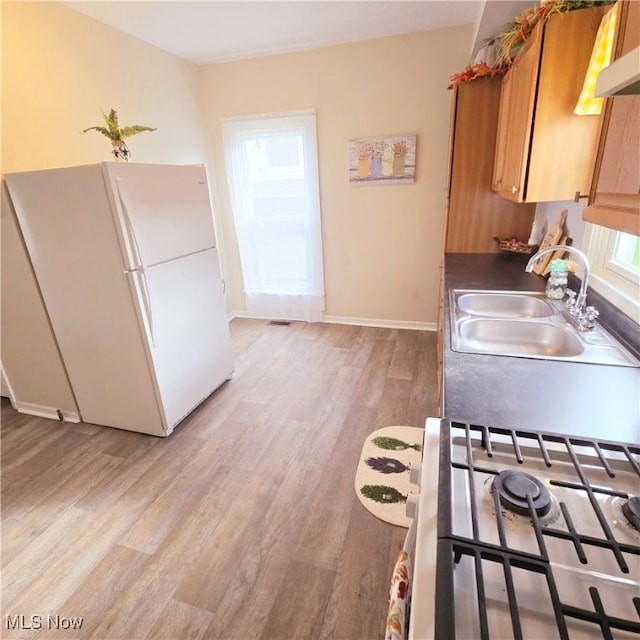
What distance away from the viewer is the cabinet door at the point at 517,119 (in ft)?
5.19

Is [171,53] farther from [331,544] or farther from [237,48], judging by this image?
[331,544]

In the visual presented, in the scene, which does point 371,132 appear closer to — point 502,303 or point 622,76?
point 502,303

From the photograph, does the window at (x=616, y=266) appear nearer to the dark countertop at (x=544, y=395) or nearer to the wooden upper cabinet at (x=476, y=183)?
the dark countertop at (x=544, y=395)

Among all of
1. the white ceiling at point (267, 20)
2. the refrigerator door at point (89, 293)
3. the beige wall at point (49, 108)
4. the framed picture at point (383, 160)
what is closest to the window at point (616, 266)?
the white ceiling at point (267, 20)

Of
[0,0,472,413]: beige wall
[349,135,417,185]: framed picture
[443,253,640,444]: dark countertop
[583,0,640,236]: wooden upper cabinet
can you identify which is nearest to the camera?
[583,0,640,236]: wooden upper cabinet

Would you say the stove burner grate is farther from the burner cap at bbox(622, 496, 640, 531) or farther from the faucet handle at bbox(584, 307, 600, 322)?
the faucet handle at bbox(584, 307, 600, 322)

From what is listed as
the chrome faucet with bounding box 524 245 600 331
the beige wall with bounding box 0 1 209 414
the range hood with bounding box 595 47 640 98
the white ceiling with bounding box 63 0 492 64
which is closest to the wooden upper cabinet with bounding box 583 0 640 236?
the range hood with bounding box 595 47 640 98

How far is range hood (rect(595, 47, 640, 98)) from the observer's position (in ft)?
1.85

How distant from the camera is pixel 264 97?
11.6 feet

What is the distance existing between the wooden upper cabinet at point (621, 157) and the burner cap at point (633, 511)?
552 millimetres

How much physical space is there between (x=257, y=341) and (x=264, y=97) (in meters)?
2.45

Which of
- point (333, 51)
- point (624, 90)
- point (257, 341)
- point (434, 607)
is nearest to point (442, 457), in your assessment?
point (434, 607)

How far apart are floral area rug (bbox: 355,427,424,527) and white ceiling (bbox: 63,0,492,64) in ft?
8.63

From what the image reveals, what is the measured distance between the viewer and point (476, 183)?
8.87ft
